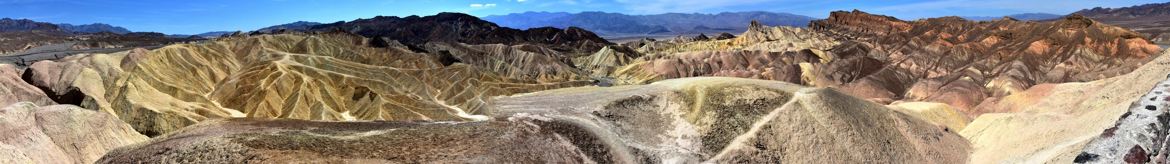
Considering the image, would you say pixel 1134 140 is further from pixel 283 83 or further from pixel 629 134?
pixel 283 83

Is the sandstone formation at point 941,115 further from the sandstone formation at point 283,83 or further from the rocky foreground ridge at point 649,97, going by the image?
the sandstone formation at point 283,83

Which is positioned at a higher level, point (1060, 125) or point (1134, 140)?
point (1134, 140)

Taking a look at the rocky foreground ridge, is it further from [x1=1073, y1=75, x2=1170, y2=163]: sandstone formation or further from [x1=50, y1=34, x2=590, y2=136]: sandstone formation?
[x1=50, y1=34, x2=590, y2=136]: sandstone formation

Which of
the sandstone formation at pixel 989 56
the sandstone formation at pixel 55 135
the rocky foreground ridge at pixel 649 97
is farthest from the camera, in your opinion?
the sandstone formation at pixel 989 56

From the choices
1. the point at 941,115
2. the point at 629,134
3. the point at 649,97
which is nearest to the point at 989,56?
the point at 941,115

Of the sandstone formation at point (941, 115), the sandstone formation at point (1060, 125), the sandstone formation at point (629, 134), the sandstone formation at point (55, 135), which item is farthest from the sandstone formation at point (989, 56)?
the sandstone formation at point (55, 135)

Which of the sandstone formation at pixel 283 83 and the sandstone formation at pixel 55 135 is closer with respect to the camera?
the sandstone formation at pixel 55 135
